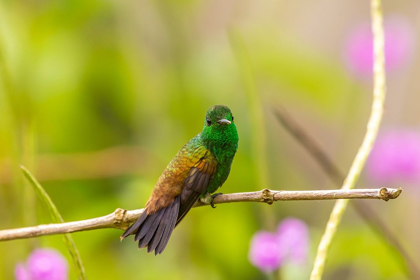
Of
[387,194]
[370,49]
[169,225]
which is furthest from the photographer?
[370,49]

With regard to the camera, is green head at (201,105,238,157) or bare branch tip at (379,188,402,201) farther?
green head at (201,105,238,157)

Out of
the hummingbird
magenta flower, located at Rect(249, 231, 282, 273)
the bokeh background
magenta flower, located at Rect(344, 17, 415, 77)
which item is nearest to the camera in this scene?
the hummingbird

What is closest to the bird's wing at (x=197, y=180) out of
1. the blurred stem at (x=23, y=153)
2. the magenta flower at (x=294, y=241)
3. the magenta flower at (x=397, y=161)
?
the blurred stem at (x=23, y=153)

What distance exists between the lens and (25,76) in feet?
7.75

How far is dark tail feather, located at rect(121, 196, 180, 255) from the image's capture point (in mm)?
856

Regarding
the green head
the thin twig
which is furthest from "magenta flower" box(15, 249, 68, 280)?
the thin twig

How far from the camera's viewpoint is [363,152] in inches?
36.3

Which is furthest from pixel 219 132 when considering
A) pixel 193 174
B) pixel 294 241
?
pixel 294 241

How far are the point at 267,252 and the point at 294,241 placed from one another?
0.16 metres

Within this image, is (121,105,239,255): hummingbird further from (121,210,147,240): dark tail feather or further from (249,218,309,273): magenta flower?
(249,218,309,273): magenta flower

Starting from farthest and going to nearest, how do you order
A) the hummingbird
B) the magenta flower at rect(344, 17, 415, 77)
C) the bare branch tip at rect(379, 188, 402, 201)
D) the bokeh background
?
the magenta flower at rect(344, 17, 415, 77) < the bokeh background < the hummingbird < the bare branch tip at rect(379, 188, 402, 201)

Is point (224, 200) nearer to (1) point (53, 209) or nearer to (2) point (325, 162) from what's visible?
(1) point (53, 209)

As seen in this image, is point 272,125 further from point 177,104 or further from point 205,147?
point 205,147

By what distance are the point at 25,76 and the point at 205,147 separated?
154 cm
